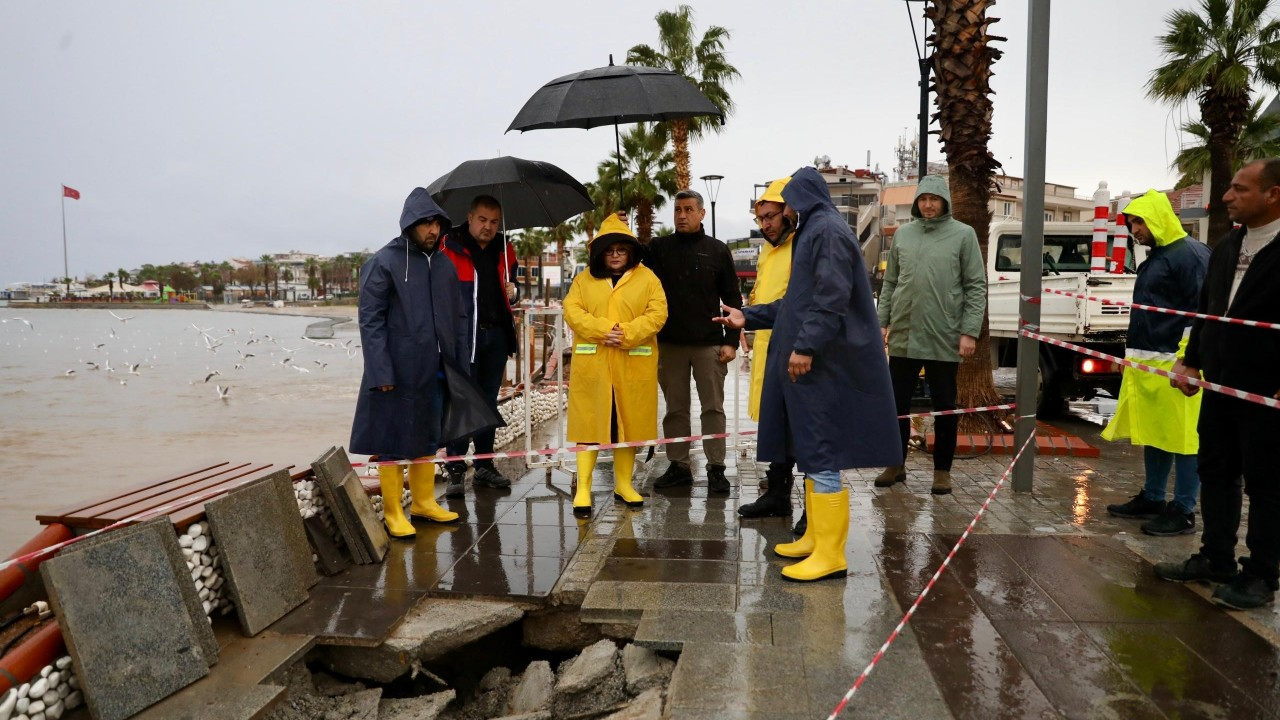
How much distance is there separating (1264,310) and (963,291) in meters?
1.88

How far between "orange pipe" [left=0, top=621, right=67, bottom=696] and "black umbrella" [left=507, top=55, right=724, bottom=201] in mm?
3435

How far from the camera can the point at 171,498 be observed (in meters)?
3.50

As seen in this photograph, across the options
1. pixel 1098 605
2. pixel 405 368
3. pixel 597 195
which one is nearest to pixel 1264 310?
pixel 1098 605

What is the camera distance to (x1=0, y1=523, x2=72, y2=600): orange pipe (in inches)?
110

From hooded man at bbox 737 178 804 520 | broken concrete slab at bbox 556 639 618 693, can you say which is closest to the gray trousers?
hooded man at bbox 737 178 804 520

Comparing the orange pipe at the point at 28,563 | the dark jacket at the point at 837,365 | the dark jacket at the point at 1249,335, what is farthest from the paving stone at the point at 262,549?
the dark jacket at the point at 1249,335

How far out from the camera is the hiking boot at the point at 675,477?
5543 millimetres

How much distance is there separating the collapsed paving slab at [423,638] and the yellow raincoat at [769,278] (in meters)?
1.79

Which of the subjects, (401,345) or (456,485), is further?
(456,485)

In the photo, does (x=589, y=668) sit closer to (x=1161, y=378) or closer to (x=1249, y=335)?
(x=1249, y=335)

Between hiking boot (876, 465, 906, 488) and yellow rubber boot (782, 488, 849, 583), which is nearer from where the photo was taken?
yellow rubber boot (782, 488, 849, 583)

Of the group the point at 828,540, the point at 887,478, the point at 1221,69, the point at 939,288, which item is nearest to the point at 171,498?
the point at 828,540

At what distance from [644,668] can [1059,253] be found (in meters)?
9.05

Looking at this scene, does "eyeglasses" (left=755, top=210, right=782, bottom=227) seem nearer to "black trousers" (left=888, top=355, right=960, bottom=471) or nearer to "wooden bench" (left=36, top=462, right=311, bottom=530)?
"black trousers" (left=888, top=355, right=960, bottom=471)
